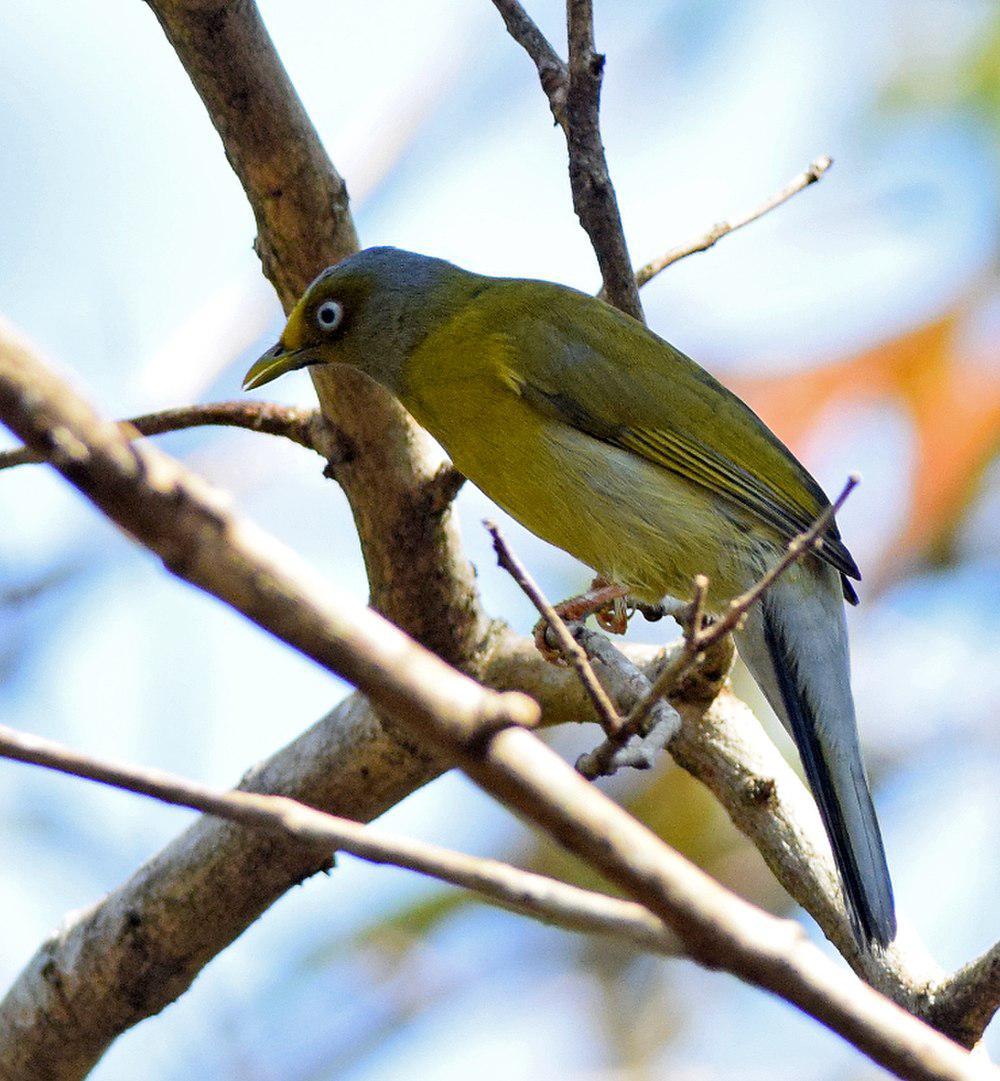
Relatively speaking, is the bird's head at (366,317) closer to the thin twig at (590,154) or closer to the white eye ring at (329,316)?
the white eye ring at (329,316)

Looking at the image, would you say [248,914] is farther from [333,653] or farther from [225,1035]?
[333,653]

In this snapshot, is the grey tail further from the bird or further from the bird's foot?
the bird's foot

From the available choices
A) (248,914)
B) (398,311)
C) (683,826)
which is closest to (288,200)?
(398,311)

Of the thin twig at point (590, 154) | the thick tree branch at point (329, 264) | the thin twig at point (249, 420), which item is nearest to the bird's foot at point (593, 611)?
the thick tree branch at point (329, 264)

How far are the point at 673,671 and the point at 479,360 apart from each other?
2.67 m

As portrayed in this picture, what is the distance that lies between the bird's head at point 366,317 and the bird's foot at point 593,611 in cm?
84

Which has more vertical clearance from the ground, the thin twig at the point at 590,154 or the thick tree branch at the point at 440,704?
the thin twig at the point at 590,154

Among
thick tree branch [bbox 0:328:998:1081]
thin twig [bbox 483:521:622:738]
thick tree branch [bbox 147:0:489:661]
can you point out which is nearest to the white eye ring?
thick tree branch [bbox 147:0:489:661]

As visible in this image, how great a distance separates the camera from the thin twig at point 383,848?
1582mm

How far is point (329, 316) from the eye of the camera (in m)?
4.25

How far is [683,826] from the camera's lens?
21.5ft

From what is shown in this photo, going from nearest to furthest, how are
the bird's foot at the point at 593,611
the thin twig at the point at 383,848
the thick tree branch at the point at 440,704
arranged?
1. the thick tree branch at the point at 440,704
2. the thin twig at the point at 383,848
3. the bird's foot at the point at 593,611

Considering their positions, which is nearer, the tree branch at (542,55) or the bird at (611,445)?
the tree branch at (542,55)

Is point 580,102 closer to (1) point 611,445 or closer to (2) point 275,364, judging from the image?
(1) point 611,445
